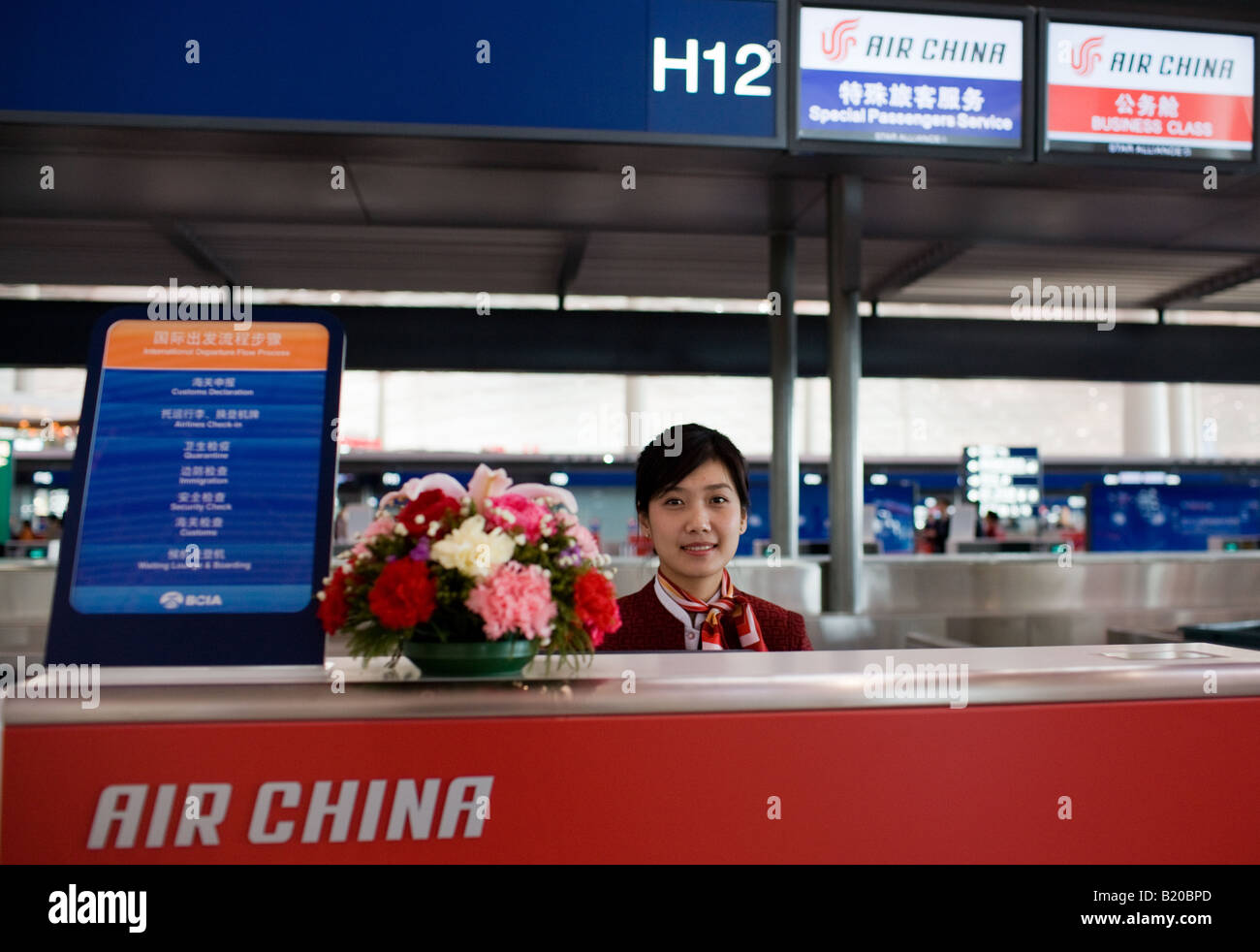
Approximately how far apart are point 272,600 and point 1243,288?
9.36m

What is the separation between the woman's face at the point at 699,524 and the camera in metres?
2.39

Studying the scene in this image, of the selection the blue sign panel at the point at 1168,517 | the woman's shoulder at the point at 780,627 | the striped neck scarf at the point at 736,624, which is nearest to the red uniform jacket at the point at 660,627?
the woman's shoulder at the point at 780,627

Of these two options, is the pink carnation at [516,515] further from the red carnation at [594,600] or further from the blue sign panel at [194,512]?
the blue sign panel at [194,512]

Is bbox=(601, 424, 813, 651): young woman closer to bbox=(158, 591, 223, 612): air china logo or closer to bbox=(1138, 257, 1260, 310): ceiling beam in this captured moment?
bbox=(158, 591, 223, 612): air china logo

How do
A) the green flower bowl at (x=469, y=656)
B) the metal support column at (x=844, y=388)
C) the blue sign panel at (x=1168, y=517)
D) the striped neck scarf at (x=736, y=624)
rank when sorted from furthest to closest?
the blue sign panel at (x=1168, y=517) → the metal support column at (x=844, y=388) → the striped neck scarf at (x=736, y=624) → the green flower bowl at (x=469, y=656)

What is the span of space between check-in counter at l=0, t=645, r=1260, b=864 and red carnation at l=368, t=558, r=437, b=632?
155mm

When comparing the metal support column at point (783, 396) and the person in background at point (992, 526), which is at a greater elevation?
the metal support column at point (783, 396)

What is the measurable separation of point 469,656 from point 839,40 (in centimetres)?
379

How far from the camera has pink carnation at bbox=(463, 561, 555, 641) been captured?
1.41 m

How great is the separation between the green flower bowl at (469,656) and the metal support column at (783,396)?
4994 mm

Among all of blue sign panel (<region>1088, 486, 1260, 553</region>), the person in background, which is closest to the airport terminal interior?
the person in background

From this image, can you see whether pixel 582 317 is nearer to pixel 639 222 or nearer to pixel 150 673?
pixel 639 222

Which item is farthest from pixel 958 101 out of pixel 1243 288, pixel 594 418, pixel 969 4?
pixel 594 418
